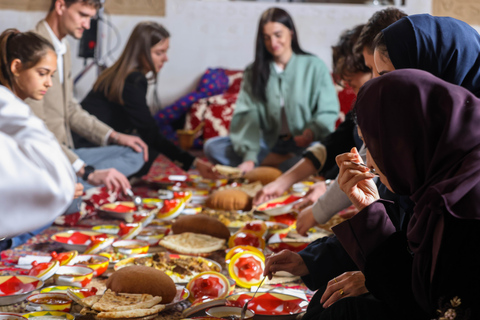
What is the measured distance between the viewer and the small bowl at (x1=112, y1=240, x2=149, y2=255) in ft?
6.19

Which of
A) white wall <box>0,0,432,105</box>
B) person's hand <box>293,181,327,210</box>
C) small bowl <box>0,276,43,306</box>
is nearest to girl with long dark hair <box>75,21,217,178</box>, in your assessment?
person's hand <box>293,181,327,210</box>

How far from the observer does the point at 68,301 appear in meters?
1.43

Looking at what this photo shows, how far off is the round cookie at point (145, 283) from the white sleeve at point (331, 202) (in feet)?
1.98

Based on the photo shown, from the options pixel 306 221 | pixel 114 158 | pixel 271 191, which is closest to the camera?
pixel 306 221

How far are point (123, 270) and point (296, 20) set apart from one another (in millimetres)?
4806

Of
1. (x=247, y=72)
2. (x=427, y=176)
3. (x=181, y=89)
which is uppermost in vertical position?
(x=427, y=176)

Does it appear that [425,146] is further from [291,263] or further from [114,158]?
[114,158]

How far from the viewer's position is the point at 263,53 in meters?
3.82

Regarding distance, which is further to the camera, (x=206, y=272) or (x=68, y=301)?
(x=206, y=272)

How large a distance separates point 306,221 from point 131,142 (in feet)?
5.84

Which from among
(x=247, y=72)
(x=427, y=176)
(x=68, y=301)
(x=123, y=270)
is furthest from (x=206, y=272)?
(x=247, y=72)

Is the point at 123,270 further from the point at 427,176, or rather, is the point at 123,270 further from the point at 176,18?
the point at 176,18

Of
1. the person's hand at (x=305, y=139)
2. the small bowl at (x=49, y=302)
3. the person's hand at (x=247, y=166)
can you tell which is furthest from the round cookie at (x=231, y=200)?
the small bowl at (x=49, y=302)

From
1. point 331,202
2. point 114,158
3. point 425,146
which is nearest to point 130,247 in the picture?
point 331,202
